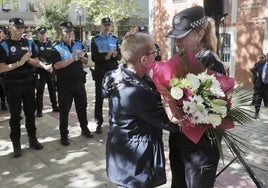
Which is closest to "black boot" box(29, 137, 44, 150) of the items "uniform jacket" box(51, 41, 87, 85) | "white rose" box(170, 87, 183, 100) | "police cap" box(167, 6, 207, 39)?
"uniform jacket" box(51, 41, 87, 85)

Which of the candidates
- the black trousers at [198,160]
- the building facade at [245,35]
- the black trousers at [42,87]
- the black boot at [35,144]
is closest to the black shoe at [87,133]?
the black boot at [35,144]

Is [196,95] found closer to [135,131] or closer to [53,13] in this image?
[135,131]

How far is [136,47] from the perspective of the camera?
7.70ft

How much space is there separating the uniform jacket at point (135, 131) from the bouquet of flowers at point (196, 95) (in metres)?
0.21

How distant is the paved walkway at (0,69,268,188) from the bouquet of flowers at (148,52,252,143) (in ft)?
7.45

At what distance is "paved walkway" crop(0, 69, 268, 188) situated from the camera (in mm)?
4289

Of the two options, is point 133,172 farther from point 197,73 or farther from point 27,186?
point 27,186

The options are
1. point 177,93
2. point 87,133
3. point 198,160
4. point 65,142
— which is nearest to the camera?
point 177,93

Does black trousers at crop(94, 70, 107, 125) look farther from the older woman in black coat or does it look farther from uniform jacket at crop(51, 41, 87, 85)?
the older woman in black coat

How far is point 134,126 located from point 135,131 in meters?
0.04

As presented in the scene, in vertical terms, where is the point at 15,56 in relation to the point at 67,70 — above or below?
above

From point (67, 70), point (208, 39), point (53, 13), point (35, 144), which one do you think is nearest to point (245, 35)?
point (67, 70)

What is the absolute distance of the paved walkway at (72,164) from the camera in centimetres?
429

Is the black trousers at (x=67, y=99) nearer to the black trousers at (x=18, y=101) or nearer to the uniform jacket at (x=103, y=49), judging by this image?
the black trousers at (x=18, y=101)
